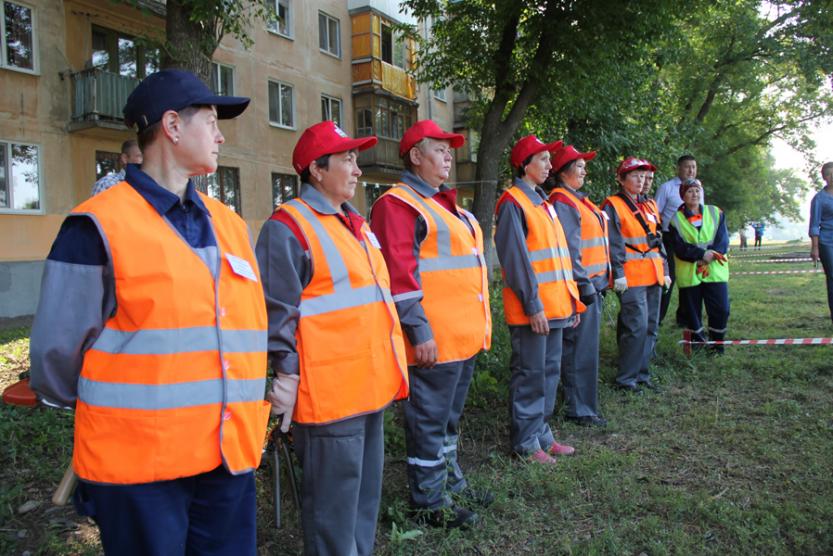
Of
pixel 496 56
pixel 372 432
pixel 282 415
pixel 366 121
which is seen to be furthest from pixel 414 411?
pixel 366 121

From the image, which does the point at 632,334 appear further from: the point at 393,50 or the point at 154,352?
the point at 393,50

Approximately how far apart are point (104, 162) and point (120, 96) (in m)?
1.74

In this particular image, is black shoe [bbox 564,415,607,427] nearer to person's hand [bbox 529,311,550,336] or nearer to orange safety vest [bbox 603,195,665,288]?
person's hand [bbox 529,311,550,336]

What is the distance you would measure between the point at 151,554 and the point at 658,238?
5636mm

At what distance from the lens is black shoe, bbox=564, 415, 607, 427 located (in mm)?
5172

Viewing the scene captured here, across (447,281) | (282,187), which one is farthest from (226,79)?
(447,281)

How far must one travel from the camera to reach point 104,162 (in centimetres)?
1491

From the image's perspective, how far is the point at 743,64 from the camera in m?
21.3

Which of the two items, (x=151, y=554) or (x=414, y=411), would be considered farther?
(x=414, y=411)

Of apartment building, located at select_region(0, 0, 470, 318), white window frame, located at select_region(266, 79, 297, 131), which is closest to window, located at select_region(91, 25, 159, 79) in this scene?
apartment building, located at select_region(0, 0, 470, 318)

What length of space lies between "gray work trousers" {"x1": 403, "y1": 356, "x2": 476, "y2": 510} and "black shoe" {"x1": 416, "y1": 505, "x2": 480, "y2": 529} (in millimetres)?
37

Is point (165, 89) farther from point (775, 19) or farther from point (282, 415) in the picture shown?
point (775, 19)

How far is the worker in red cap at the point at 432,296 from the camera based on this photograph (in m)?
3.32

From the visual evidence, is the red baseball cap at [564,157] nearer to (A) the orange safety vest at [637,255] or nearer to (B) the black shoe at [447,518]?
(A) the orange safety vest at [637,255]
